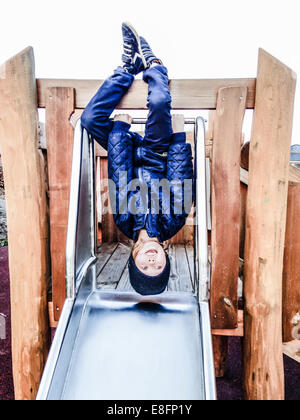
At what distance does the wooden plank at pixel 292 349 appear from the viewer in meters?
1.59

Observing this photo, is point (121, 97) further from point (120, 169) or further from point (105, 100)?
point (120, 169)

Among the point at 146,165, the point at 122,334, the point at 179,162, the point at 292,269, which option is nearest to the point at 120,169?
the point at 146,165

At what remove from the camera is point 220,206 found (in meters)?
1.47

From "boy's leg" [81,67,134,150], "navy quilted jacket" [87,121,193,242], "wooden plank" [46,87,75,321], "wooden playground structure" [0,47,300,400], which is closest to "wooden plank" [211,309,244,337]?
"wooden playground structure" [0,47,300,400]

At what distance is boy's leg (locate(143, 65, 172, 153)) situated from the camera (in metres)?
1.35

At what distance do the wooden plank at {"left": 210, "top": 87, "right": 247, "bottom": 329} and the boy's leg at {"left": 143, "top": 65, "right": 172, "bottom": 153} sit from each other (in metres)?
0.27

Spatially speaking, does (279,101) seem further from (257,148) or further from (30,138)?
(30,138)

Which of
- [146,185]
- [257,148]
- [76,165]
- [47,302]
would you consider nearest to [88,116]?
[76,165]

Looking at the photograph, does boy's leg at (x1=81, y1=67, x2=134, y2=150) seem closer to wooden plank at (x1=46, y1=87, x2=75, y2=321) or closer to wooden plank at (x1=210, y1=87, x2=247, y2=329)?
wooden plank at (x1=46, y1=87, x2=75, y2=321)

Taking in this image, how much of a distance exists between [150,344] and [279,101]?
133cm

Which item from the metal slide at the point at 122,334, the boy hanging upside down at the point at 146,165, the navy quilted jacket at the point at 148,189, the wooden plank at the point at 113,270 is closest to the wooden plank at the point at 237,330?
the metal slide at the point at 122,334

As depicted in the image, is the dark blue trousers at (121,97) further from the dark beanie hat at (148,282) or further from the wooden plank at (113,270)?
the wooden plank at (113,270)

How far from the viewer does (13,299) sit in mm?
1555

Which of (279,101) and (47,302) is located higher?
(279,101)
